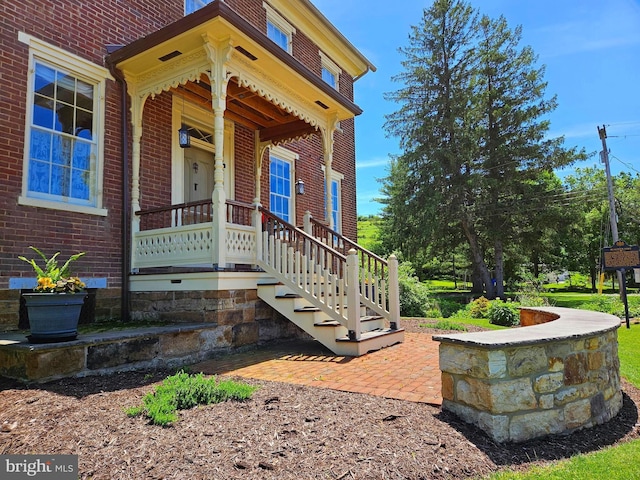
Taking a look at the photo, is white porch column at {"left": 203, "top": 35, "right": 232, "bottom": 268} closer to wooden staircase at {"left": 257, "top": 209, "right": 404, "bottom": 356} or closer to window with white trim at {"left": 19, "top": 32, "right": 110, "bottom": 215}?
wooden staircase at {"left": 257, "top": 209, "right": 404, "bottom": 356}

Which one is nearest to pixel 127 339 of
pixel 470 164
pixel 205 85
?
pixel 205 85

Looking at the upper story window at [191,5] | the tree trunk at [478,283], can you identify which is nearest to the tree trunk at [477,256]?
the tree trunk at [478,283]

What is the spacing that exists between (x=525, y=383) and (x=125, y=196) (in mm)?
5789

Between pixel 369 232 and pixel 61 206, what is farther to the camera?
pixel 369 232

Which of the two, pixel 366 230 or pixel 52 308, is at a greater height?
pixel 366 230

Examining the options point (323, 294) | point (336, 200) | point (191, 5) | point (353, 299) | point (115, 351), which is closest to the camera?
point (115, 351)

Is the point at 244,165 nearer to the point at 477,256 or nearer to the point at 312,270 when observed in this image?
the point at 312,270

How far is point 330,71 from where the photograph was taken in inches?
482

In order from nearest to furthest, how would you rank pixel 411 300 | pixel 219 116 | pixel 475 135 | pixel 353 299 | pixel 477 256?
pixel 353 299
pixel 219 116
pixel 411 300
pixel 475 135
pixel 477 256

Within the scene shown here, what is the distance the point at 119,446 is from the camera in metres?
2.53

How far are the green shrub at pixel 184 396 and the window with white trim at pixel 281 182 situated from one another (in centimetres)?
620

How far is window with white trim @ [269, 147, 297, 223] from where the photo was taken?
963 cm

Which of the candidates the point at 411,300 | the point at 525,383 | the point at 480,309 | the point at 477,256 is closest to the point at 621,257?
the point at 480,309

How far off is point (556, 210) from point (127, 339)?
20.6 meters
